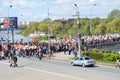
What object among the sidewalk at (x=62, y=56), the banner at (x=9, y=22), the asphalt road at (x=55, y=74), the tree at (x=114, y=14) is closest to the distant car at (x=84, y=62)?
the asphalt road at (x=55, y=74)

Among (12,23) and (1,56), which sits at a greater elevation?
(12,23)

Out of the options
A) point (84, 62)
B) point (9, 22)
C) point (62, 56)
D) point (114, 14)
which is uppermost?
point (114, 14)

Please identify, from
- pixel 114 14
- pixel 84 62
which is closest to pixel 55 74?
pixel 84 62

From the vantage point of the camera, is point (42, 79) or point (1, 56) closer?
point (42, 79)

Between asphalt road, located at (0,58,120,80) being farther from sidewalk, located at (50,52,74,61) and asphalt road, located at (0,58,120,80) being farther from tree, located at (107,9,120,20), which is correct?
tree, located at (107,9,120,20)

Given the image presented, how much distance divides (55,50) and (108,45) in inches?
489

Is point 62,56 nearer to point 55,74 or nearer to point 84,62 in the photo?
point 84,62

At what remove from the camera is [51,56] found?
190ft

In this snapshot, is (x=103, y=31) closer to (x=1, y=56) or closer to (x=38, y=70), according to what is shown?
(x=1, y=56)

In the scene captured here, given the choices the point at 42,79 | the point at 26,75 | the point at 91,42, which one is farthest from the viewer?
the point at 91,42

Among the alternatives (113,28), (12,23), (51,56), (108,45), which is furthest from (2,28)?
(113,28)

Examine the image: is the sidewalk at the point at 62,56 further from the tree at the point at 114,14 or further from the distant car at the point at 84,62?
the tree at the point at 114,14

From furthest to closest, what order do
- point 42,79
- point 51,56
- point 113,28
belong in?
point 113,28 → point 51,56 → point 42,79

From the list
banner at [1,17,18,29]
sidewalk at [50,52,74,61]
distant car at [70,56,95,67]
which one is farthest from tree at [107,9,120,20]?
distant car at [70,56,95,67]
